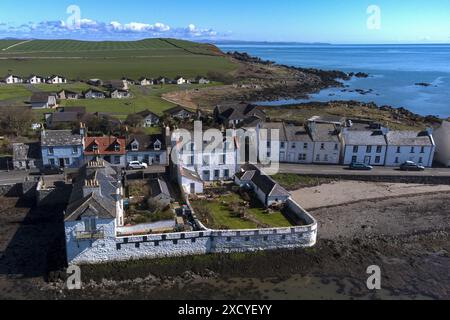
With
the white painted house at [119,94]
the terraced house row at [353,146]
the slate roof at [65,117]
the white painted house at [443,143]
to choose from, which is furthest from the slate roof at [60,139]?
the white painted house at [119,94]

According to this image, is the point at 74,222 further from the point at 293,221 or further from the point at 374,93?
the point at 374,93

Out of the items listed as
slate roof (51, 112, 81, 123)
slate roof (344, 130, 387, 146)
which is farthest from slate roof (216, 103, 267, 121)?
slate roof (51, 112, 81, 123)

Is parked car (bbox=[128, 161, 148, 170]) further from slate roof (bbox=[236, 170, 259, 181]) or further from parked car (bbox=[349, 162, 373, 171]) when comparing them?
parked car (bbox=[349, 162, 373, 171])

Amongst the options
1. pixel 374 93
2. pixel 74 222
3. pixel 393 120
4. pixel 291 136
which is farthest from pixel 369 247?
pixel 374 93

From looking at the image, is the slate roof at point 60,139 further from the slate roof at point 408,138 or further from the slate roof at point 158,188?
the slate roof at point 408,138

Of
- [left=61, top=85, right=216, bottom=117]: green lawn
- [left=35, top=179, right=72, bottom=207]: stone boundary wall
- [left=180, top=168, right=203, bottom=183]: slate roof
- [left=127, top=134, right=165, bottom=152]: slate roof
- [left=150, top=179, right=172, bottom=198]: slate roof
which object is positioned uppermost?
[left=61, top=85, right=216, bottom=117]: green lawn

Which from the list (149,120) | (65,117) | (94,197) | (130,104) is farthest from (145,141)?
(130,104)
